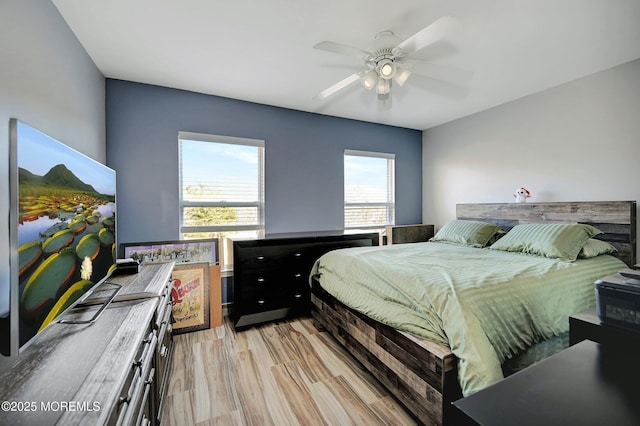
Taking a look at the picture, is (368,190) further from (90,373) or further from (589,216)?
(90,373)

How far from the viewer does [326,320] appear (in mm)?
2475

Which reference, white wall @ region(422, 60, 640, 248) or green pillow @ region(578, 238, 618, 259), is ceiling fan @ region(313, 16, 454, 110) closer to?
white wall @ region(422, 60, 640, 248)

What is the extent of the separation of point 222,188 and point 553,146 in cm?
379

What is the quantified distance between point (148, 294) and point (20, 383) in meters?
0.76

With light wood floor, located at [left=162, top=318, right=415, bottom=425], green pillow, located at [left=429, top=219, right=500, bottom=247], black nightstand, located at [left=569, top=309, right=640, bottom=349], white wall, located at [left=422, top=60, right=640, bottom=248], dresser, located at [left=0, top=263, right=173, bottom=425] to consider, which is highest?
white wall, located at [left=422, top=60, right=640, bottom=248]

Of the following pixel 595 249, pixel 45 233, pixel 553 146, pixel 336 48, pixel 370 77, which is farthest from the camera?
pixel 553 146

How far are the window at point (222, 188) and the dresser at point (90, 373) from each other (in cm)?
172

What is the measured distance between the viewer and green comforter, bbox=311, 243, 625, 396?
4.29 ft

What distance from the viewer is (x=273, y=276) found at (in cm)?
284

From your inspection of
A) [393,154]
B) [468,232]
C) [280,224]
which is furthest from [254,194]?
[468,232]

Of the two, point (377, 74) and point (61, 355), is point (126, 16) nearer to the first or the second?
point (377, 74)

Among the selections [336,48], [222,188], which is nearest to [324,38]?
[336,48]

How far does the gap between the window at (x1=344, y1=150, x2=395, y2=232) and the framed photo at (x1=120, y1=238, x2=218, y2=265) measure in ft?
6.34

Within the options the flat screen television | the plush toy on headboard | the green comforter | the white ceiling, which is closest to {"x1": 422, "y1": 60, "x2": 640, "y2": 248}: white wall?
the plush toy on headboard
